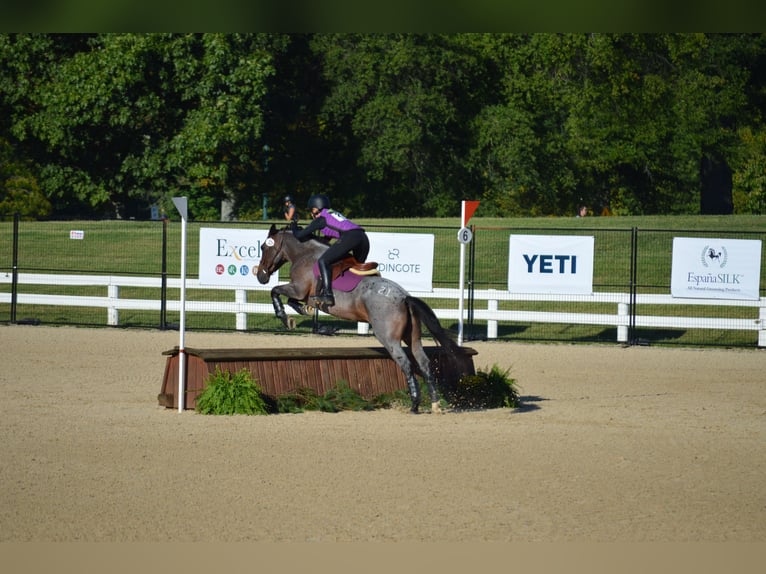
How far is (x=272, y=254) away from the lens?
14211 mm

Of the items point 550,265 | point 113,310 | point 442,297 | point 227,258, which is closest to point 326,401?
point 550,265

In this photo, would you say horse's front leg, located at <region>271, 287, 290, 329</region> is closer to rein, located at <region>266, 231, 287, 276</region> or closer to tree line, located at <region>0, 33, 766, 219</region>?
rein, located at <region>266, 231, 287, 276</region>

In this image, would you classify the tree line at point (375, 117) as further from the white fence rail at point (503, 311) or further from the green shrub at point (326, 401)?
the green shrub at point (326, 401)

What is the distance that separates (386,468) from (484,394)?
4458 millimetres

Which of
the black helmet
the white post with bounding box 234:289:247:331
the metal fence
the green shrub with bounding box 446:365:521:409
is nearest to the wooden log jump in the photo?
the green shrub with bounding box 446:365:521:409

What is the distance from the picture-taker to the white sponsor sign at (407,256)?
23297mm

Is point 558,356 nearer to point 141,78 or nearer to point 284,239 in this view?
point 284,239

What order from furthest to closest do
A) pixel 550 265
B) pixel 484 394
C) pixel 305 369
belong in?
pixel 550 265, pixel 484 394, pixel 305 369

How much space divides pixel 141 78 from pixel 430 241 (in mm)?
17834

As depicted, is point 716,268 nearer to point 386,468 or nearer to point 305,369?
point 305,369

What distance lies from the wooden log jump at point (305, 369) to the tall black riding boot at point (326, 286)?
0.80 m

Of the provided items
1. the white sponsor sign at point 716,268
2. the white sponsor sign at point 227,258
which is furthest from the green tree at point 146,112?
the white sponsor sign at point 716,268

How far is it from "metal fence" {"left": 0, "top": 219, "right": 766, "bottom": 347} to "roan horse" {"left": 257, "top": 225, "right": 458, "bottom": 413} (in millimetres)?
8501

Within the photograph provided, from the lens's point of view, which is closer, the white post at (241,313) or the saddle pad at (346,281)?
the saddle pad at (346,281)
